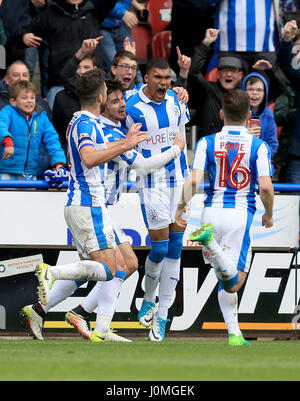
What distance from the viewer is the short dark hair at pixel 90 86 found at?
8.16m

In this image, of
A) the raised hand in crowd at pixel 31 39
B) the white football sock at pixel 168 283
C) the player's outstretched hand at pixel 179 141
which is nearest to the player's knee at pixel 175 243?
the white football sock at pixel 168 283

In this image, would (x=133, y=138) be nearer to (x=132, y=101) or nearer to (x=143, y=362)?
(x=132, y=101)

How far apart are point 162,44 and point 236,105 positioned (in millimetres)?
5187

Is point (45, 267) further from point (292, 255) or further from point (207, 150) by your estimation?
point (292, 255)

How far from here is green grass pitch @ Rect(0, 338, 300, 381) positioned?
228 inches

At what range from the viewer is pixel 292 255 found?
33.6 feet

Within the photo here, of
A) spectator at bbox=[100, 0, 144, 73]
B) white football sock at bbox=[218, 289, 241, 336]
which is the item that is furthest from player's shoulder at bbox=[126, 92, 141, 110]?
spectator at bbox=[100, 0, 144, 73]

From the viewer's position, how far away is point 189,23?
12492mm

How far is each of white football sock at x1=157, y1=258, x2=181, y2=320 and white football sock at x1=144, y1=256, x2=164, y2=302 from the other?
9 centimetres

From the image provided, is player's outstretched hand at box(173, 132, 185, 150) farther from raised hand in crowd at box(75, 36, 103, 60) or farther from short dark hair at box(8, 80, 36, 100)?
raised hand in crowd at box(75, 36, 103, 60)

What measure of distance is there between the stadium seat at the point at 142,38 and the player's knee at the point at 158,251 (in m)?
4.85

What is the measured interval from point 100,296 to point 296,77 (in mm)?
4785

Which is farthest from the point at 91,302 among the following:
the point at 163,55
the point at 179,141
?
the point at 163,55
